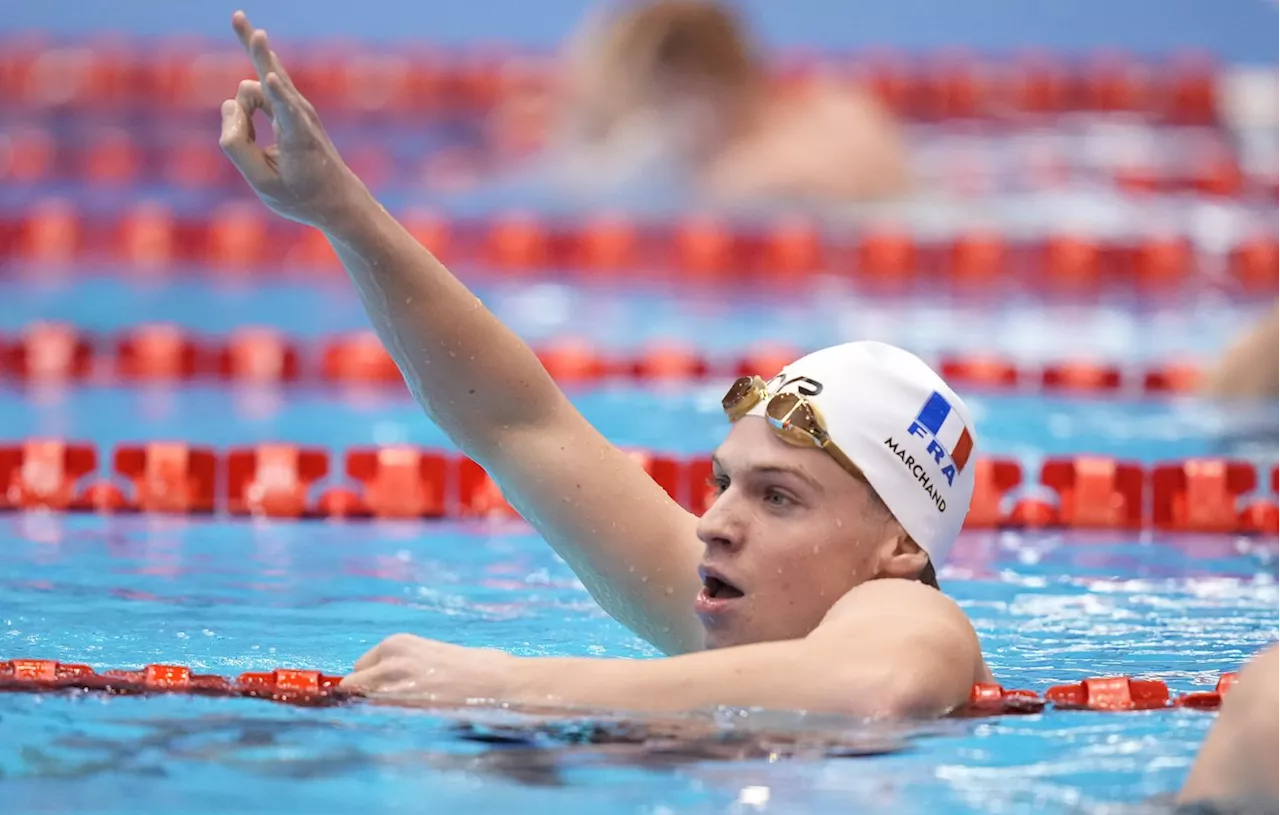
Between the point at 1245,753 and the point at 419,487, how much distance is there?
2.94 meters

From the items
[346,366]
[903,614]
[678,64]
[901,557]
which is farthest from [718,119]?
[903,614]

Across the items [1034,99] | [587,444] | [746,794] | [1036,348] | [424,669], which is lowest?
[746,794]

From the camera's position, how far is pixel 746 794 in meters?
2.36

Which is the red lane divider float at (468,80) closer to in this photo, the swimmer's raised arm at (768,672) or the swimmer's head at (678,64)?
the swimmer's head at (678,64)

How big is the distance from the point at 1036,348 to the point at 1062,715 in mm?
4009

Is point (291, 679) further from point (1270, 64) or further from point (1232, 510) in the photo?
point (1270, 64)

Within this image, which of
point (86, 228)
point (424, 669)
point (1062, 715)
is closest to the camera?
point (424, 669)

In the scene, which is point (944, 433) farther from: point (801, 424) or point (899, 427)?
point (801, 424)

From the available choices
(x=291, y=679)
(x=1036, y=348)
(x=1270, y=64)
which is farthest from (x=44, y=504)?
(x=1270, y=64)

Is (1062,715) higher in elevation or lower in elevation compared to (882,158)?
lower

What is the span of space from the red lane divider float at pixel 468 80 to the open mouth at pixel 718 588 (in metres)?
7.65

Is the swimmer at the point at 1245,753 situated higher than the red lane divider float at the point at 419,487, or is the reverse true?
the red lane divider float at the point at 419,487

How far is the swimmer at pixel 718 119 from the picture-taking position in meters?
8.34

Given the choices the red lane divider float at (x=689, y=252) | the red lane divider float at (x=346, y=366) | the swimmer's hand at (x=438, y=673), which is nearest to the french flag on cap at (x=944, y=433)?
the swimmer's hand at (x=438, y=673)
